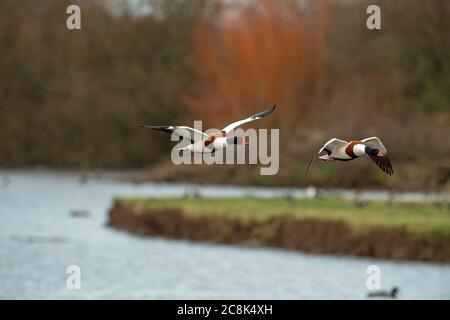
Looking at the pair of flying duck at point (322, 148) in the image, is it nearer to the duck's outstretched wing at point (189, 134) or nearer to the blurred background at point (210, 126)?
the duck's outstretched wing at point (189, 134)

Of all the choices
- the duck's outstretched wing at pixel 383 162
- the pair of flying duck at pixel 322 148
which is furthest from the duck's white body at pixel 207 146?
the duck's outstretched wing at pixel 383 162

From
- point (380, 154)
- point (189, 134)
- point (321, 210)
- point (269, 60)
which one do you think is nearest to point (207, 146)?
point (189, 134)

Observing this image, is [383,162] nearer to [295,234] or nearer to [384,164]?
[384,164]

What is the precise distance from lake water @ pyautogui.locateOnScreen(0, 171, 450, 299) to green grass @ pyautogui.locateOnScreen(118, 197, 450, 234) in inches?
39.6

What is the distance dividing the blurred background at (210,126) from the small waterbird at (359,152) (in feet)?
42.8

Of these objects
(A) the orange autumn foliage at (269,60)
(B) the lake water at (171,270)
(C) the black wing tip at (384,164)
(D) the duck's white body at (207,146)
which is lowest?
(B) the lake water at (171,270)

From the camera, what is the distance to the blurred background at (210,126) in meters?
28.4

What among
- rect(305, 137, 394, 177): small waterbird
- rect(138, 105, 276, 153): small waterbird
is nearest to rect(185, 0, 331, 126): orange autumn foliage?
rect(305, 137, 394, 177): small waterbird

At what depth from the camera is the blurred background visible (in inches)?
1120

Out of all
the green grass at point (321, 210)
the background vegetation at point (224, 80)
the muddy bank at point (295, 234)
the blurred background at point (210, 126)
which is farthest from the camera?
the background vegetation at point (224, 80)

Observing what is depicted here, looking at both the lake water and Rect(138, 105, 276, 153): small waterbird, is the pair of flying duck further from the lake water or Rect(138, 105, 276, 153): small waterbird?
the lake water

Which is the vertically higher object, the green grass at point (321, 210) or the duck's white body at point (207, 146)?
the duck's white body at point (207, 146)

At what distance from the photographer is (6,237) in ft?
117
